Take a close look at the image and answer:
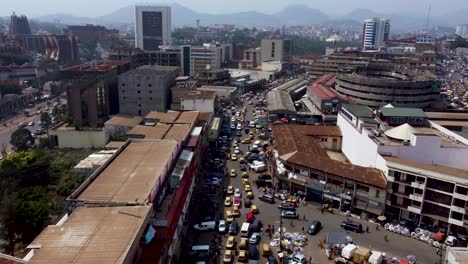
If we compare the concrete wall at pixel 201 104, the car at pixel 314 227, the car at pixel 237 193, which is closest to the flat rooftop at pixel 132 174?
the car at pixel 237 193

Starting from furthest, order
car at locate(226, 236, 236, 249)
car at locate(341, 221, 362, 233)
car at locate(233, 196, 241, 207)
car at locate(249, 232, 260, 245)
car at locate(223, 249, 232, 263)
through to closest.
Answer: car at locate(233, 196, 241, 207), car at locate(341, 221, 362, 233), car at locate(249, 232, 260, 245), car at locate(226, 236, 236, 249), car at locate(223, 249, 232, 263)

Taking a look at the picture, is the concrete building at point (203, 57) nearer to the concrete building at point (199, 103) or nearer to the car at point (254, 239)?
the concrete building at point (199, 103)

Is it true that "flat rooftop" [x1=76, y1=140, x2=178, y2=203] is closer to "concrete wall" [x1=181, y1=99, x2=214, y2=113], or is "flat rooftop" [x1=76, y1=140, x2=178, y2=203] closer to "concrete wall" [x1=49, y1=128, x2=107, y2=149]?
"concrete wall" [x1=49, y1=128, x2=107, y2=149]

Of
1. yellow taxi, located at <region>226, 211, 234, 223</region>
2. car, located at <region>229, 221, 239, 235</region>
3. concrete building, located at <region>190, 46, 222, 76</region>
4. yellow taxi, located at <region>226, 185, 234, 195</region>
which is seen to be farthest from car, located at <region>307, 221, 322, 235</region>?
concrete building, located at <region>190, 46, 222, 76</region>

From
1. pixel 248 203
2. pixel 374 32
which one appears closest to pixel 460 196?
pixel 248 203

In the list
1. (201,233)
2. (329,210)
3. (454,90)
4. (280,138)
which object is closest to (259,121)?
(280,138)

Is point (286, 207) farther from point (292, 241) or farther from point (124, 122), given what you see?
point (124, 122)

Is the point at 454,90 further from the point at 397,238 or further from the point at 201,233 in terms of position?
the point at 201,233
